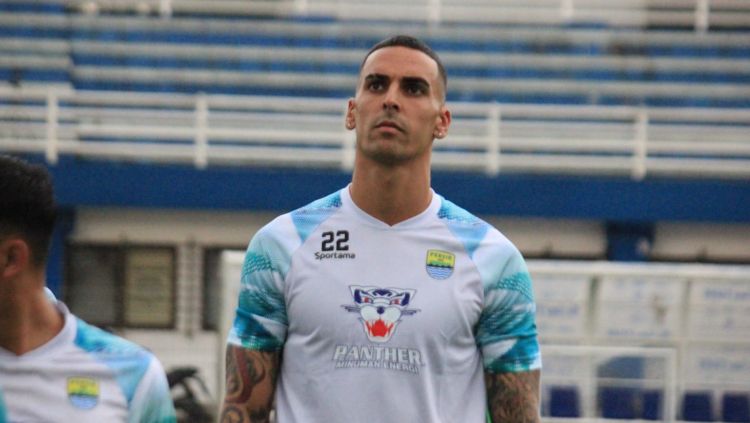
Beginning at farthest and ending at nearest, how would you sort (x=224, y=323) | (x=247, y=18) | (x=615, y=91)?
(x=247, y=18) → (x=615, y=91) → (x=224, y=323)

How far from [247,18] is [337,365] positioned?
1468cm

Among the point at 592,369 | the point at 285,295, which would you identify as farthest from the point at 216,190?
the point at 285,295

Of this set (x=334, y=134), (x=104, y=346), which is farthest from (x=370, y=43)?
(x=104, y=346)

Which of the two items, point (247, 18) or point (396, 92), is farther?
point (247, 18)

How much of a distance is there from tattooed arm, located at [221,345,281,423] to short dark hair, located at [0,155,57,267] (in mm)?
841

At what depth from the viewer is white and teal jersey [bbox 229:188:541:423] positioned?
349 cm

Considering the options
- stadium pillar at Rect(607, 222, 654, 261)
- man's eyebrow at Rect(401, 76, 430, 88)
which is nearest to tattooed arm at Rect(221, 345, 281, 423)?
man's eyebrow at Rect(401, 76, 430, 88)

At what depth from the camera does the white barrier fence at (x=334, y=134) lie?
50.3ft

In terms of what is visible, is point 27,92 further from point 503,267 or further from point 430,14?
point 503,267

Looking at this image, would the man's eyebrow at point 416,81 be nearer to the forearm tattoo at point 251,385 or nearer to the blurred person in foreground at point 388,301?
the blurred person in foreground at point 388,301

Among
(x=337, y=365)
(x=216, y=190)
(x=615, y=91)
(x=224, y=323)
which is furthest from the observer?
(x=615, y=91)

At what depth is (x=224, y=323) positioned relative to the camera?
10.7 m

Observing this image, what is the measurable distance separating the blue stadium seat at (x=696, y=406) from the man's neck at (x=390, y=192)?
778 centimetres

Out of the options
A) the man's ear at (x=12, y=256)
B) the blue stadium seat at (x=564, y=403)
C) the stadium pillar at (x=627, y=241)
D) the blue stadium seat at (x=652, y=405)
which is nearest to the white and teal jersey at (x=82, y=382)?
the man's ear at (x=12, y=256)
